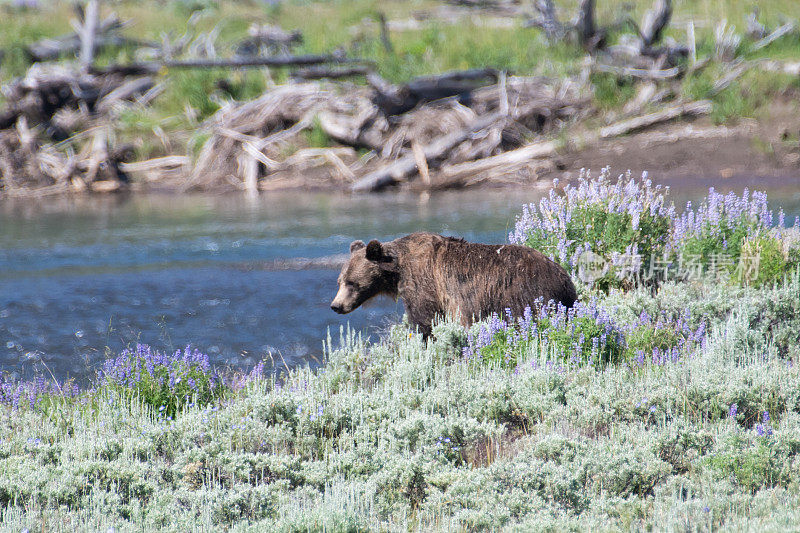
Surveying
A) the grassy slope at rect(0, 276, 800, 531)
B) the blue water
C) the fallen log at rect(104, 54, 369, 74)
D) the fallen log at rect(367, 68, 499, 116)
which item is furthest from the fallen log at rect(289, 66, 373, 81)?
the grassy slope at rect(0, 276, 800, 531)

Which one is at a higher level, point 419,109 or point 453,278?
point 419,109

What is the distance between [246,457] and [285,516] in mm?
715

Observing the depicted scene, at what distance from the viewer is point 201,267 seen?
12.6 m

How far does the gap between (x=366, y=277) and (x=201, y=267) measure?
228 inches

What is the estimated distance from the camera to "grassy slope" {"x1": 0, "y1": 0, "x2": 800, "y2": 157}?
20.2m

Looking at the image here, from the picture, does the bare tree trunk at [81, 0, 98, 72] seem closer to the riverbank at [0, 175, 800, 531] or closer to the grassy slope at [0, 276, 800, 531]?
the riverbank at [0, 175, 800, 531]

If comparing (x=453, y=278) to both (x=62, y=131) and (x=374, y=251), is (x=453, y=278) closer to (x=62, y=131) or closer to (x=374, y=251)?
(x=374, y=251)

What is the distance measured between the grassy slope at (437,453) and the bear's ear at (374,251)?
96cm

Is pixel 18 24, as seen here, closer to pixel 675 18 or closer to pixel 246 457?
pixel 675 18

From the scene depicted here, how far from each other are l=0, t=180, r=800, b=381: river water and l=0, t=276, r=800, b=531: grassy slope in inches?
88.2

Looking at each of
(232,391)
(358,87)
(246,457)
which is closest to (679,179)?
(358,87)

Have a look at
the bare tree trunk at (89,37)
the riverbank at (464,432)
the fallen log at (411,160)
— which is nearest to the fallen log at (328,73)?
the fallen log at (411,160)

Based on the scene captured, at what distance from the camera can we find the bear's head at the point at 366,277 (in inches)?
292

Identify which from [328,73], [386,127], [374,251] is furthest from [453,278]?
[328,73]
